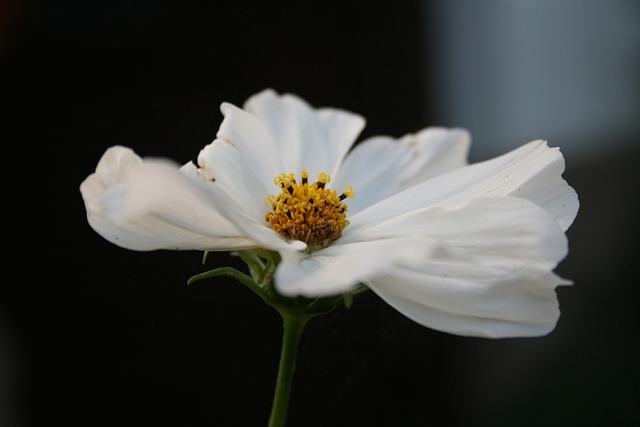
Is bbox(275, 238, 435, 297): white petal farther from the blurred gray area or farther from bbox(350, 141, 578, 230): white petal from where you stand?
the blurred gray area

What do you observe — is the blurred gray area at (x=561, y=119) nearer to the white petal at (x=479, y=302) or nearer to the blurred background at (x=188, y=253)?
the blurred background at (x=188, y=253)

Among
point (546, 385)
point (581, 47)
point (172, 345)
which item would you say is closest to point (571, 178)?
point (581, 47)

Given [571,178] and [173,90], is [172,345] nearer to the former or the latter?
[173,90]

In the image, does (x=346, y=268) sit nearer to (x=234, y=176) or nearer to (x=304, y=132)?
(x=234, y=176)

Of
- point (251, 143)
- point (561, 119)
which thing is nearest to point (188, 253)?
point (561, 119)

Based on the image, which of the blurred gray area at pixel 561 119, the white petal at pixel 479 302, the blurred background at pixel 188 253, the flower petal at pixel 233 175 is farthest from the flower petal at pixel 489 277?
the blurred gray area at pixel 561 119

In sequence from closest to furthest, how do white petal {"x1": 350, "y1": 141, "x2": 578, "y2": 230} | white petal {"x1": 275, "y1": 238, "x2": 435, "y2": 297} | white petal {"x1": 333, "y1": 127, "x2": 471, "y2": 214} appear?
white petal {"x1": 275, "y1": 238, "x2": 435, "y2": 297}, white petal {"x1": 350, "y1": 141, "x2": 578, "y2": 230}, white petal {"x1": 333, "y1": 127, "x2": 471, "y2": 214}

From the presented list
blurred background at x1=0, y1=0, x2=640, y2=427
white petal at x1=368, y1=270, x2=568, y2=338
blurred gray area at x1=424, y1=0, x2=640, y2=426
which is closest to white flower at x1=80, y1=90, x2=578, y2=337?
white petal at x1=368, y1=270, x2=568, y2=338
